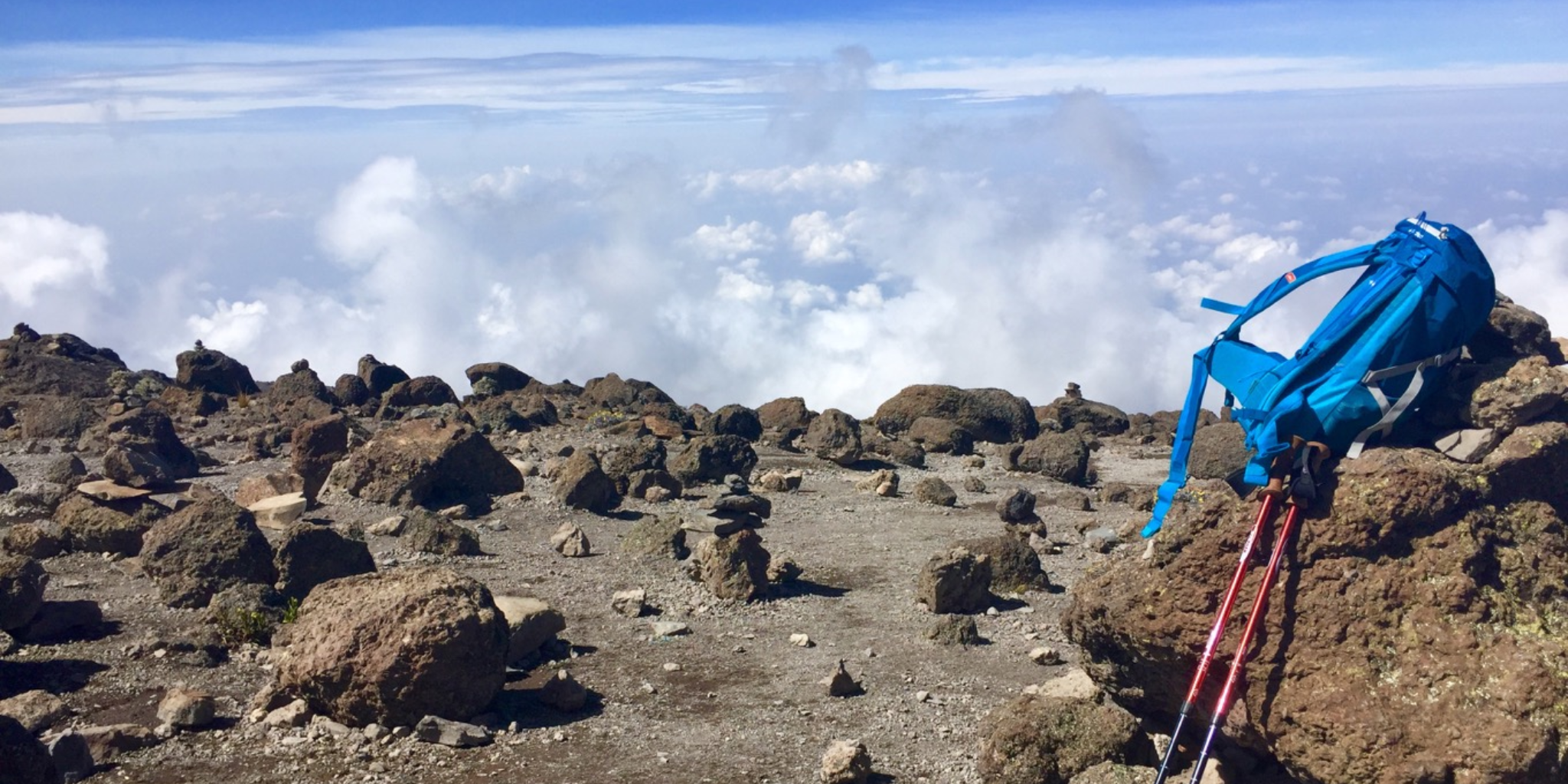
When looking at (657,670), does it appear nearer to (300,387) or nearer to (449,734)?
(449,734)

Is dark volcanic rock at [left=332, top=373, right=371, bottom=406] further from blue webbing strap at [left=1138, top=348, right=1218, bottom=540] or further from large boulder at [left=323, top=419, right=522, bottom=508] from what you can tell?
blue webbing strap at [left=1138, top=348, right=1218, bottom=540]

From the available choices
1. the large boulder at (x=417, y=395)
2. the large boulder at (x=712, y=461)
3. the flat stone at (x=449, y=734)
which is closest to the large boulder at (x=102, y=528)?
the flat stone at (x=449, y=734)

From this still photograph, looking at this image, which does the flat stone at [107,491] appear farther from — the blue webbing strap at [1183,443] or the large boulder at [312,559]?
the blue webbing strap at [1183,443]

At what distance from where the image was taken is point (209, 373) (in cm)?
2802

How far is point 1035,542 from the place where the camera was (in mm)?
14883

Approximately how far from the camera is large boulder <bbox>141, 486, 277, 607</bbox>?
37.4 feet

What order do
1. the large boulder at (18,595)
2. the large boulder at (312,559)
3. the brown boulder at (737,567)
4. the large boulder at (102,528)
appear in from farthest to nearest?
the large boulder at (102,528)
the brown boulder at (737,567)
the large boulder at (312,559)
the large boulder at (18,595)

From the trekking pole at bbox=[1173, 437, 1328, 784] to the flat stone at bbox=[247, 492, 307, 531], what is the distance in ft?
37.8

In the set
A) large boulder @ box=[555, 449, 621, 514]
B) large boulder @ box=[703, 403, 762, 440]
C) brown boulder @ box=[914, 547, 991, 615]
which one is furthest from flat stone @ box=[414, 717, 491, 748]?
large boulder @ box=[703, 403, 762, 440]

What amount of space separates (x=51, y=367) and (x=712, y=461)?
16961 millimetres

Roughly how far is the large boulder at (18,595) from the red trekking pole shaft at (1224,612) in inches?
341

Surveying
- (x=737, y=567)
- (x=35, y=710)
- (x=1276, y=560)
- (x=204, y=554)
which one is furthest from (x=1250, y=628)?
(x=204, y=554)

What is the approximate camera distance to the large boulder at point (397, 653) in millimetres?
8422

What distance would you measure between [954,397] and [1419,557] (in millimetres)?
17630
